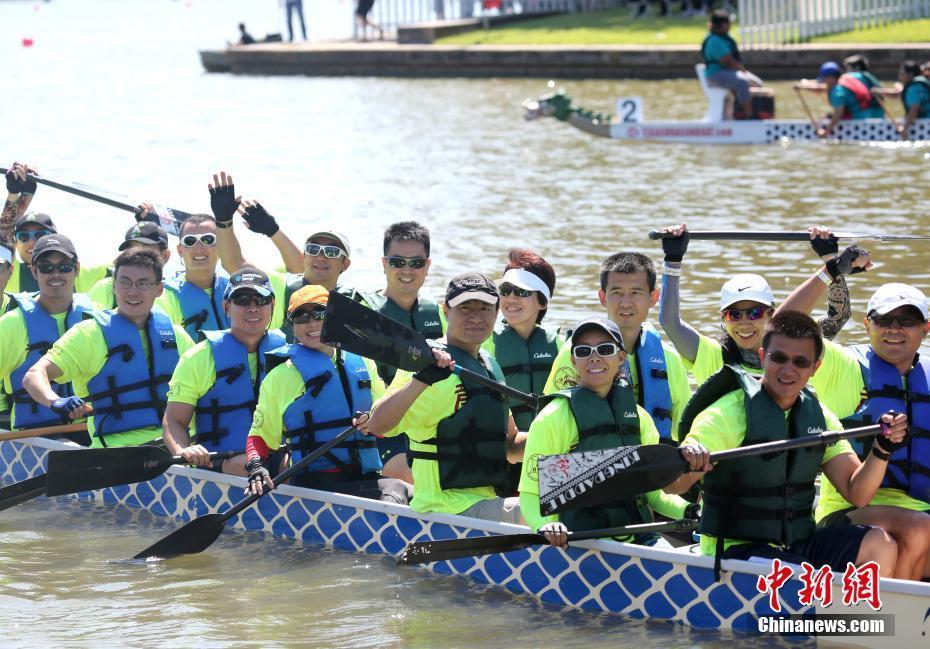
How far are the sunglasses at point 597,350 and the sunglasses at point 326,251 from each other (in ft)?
8.41

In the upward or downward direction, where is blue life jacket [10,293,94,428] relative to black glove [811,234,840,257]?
downward

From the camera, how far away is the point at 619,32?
28.0 metres

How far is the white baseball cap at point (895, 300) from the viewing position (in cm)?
586

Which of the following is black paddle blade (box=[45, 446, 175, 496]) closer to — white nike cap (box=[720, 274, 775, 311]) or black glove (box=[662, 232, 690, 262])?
black glove (box=[662, 232, 690, 262])

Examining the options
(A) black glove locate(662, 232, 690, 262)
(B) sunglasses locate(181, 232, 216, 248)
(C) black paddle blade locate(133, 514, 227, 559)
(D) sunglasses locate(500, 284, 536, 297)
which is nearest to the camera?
(A) black glove locate(662, 232, 690, 262)

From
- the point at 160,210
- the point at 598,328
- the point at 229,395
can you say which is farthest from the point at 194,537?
the point at 160,210

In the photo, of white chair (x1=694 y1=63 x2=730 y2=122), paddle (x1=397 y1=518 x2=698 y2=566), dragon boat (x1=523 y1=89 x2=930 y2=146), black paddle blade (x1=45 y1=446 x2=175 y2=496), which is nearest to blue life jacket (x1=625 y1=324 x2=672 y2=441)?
paddle (x1=397 y1=518 x2=698 y2=566)

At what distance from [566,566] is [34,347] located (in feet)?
11.2

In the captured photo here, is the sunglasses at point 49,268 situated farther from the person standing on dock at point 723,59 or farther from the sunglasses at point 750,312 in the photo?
the person standing on dock at point 723,59

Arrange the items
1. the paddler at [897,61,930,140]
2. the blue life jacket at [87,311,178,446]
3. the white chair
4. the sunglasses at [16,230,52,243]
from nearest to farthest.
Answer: the blue life jacket at [87,311,178,446], the sunglasses at [16,230,52,243], the paddler at [897,61,930,140], the white chair

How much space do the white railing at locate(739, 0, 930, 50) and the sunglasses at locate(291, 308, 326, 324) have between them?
733 inches

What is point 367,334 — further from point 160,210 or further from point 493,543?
point 160,210

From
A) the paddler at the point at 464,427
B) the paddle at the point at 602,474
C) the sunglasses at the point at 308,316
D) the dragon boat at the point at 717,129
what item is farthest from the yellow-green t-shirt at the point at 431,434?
the dragon boat at the point at 717,129

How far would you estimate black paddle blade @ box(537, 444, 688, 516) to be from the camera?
5.64 meters
